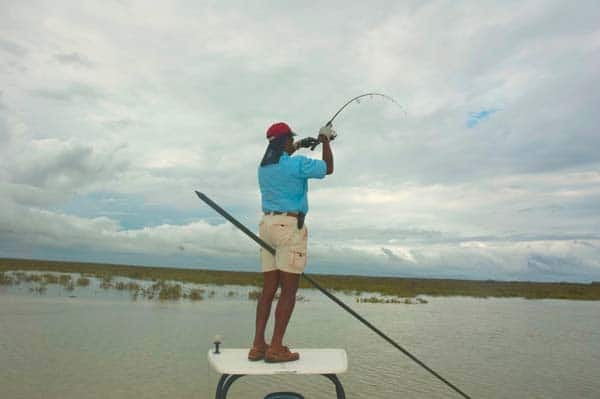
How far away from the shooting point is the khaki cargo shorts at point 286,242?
4793 mm

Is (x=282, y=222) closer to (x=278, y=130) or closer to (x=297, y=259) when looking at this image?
(x=297, y=259)

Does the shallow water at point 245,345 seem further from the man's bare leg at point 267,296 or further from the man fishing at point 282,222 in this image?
the man fishing at point 282,222

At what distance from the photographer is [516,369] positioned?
41.3 ft

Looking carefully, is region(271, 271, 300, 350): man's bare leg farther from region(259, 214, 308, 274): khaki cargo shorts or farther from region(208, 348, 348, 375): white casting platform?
region(208, 348, 348, 375): white casting platform

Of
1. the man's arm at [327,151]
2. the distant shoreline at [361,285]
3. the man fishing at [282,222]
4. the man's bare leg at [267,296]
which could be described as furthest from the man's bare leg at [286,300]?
the distant shoreline at [361,285]

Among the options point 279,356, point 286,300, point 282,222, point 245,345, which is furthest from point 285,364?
point 245,345

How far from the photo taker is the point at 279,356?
464 cm

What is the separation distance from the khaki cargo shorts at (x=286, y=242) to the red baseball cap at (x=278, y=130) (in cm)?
79

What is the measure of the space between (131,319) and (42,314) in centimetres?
294

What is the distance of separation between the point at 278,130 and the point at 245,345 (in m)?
9.90

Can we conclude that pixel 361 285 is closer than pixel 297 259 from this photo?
No

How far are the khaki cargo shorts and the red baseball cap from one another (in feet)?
2.58

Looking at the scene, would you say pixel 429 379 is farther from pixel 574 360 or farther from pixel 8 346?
pixel 8 346

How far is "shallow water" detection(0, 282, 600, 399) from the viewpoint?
9.66m
